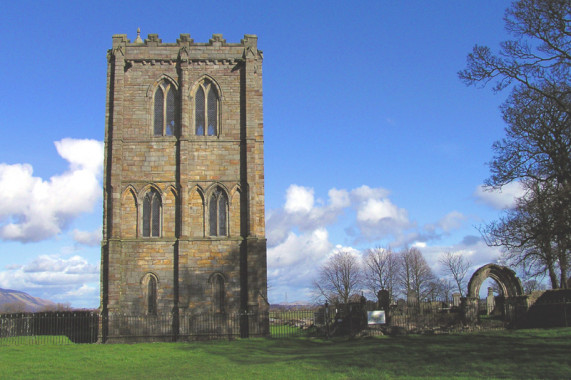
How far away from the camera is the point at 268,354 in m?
21.3

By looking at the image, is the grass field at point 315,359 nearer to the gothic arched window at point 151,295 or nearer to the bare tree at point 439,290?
the gothic arched window at point 151,295

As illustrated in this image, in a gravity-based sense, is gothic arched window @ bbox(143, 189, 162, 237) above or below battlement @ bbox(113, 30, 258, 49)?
below

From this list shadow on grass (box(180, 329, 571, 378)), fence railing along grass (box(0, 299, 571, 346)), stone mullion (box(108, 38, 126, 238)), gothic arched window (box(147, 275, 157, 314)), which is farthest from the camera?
stone mullion (box(108, 38, 126, 238))

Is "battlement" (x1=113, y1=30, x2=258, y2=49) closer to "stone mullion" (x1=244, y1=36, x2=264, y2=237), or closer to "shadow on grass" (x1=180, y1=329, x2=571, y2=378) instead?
"stone mullion" (x1=244, y1=36, x2=264, y2=237)

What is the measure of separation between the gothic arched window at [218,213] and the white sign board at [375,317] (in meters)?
8.46

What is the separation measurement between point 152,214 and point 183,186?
7.36 ft

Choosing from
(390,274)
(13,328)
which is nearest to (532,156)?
(13,328)

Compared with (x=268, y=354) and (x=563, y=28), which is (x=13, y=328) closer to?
(x=268, y=354)

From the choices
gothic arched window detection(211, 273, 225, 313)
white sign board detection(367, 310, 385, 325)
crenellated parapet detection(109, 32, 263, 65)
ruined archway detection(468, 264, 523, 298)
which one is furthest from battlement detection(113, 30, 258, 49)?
ruined archway detection(468, 264, 523, 298)

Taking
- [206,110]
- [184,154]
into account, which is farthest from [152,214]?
[206,110]

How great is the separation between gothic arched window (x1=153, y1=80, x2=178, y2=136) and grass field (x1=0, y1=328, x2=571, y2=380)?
11.6m

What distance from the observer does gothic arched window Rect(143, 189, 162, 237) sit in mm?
29384

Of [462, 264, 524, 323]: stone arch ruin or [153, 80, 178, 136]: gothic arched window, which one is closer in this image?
[462, 264, 524, 323]: stone arch ruin

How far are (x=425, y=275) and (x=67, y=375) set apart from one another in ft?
181
